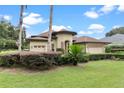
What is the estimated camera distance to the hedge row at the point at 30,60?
10.6 metres

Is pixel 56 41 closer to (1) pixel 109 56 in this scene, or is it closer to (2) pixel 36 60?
(1) pixel 109 56

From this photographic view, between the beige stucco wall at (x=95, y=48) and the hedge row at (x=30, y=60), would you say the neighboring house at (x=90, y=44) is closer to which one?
the beige stucco wall at (x=95, y=48)

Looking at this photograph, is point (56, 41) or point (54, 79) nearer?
point (54, 79)

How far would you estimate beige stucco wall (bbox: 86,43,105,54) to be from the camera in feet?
80.5

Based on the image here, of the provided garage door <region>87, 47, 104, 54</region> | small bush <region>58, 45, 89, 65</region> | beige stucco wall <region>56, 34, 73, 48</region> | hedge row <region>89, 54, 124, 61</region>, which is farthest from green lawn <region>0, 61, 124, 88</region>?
garage door <region>87, 47, 104, 54</region>

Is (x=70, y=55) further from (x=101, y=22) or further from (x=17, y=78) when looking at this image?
(x=101, y=22)

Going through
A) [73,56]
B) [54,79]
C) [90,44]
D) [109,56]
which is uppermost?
[90,44]

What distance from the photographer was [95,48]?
25.2 m

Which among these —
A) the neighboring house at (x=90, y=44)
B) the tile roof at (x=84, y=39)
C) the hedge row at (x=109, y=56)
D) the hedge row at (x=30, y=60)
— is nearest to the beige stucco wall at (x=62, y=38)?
the neighboring house at (x=90, y=44)

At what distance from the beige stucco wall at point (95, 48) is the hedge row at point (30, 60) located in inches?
529

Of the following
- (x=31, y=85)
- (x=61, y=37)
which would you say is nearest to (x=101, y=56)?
(x=61, y=37)

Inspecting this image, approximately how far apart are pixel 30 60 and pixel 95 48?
1533cm

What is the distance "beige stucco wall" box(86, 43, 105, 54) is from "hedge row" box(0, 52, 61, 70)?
13441mm

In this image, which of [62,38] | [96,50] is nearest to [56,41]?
[62,38]
